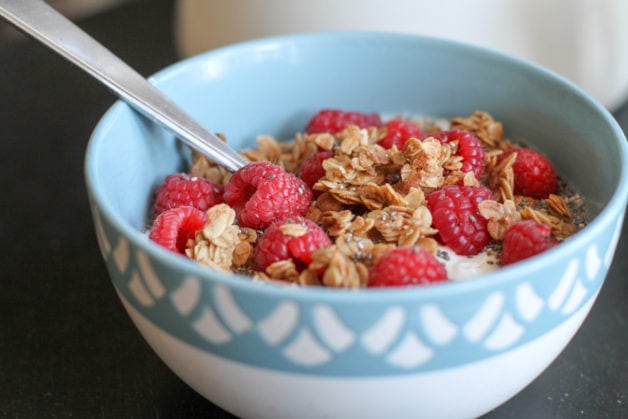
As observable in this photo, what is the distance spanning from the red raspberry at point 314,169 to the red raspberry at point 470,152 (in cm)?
11

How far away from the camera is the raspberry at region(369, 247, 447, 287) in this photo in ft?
1.84

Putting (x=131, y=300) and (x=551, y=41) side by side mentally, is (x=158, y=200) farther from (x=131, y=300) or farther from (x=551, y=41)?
(x=551, y=41)

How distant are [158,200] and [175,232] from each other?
9 cm

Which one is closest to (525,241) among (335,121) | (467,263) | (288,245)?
(467,263)

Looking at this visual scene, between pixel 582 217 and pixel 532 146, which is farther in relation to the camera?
pixel 532 146

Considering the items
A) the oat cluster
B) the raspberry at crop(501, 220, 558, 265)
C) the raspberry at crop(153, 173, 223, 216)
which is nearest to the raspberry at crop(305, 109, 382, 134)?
the oat cluster

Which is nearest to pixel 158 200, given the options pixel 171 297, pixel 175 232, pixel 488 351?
pixel 175 232

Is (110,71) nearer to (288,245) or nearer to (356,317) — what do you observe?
(288,245)

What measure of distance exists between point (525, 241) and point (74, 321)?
0.41 m

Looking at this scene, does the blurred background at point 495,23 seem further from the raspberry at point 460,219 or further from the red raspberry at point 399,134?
the raspberry at point 460,219

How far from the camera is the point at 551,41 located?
929mm

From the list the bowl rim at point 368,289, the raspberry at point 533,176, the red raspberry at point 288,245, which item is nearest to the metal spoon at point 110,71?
the bowl rim at point 368,289

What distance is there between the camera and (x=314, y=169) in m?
0.76

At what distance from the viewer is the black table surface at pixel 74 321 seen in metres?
0.67
